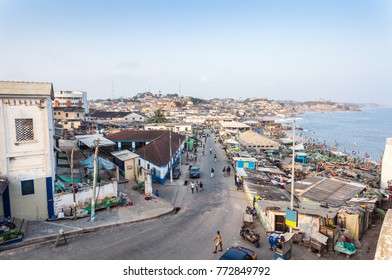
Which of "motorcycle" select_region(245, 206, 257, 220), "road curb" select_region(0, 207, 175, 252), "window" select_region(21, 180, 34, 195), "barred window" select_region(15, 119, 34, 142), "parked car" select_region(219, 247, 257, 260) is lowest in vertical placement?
"motorcycle" select_region(245, 206, 257, 220)

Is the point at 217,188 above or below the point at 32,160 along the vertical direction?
below

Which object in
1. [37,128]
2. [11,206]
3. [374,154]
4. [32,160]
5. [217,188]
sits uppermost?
[37,128]

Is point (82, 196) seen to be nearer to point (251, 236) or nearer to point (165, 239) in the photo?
point (165, 239)

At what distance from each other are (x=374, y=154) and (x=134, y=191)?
1927 inches

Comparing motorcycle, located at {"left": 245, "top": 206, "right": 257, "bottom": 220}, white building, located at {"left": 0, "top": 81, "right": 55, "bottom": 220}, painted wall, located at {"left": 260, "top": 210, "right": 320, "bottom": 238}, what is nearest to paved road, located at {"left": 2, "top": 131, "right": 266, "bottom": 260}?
motorcycle, located at {"left": 245, "top": 206, "right": 257, "bottom": 220}

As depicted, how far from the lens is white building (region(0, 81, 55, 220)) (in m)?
11.5

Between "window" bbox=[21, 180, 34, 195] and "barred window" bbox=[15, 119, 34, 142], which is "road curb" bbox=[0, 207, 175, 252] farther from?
"barred window" bbox=[15, 119, 34, 142]

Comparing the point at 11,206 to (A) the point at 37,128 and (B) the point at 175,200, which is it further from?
(B) the point at 175,200

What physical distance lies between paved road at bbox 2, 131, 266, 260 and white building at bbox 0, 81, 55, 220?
251cm

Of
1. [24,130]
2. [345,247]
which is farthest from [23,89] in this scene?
[345,247]

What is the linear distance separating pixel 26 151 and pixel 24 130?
0.88 m

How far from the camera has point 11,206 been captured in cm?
1159

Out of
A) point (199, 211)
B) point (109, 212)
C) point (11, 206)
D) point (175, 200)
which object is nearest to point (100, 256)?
point (109, 212)

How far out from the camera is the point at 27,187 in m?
11.9
